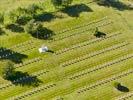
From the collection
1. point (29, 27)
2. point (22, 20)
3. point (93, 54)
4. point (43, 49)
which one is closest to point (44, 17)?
point (22, 20)

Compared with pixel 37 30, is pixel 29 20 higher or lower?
higher

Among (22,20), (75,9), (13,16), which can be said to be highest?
(75,9)

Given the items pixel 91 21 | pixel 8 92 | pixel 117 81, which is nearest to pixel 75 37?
pixel 91 21

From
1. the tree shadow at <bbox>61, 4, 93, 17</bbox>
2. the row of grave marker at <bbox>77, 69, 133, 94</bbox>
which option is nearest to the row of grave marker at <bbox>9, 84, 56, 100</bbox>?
the row of grave marker at <bbox>77, 69, 133, 94</bbox>

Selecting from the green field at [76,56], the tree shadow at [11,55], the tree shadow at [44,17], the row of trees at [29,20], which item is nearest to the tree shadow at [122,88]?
the green field at [76,56]

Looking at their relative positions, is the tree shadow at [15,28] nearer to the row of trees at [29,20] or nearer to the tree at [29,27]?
the row of trees at [29,20]

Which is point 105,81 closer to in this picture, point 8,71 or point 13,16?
point 8,71
